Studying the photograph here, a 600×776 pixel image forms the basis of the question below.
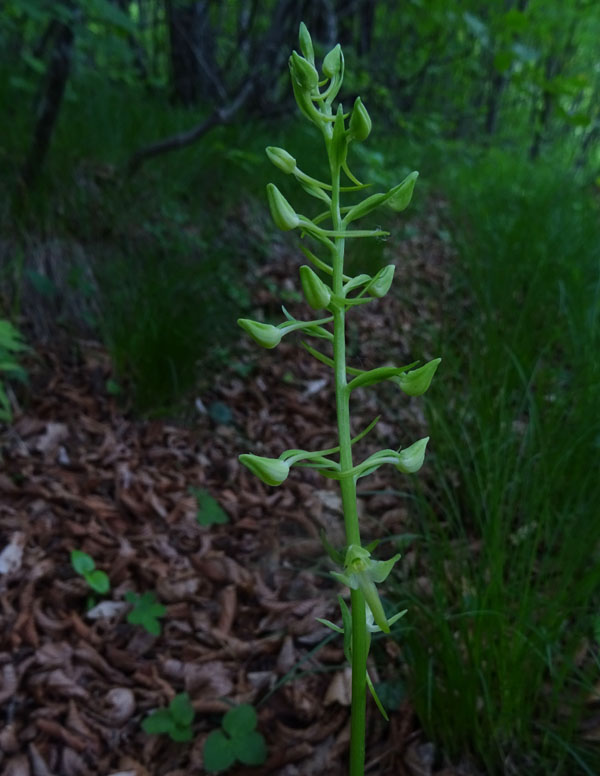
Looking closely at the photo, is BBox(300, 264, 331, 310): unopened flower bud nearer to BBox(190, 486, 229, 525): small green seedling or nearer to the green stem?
the green stem

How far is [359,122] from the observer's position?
106 cm

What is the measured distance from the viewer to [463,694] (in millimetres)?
1501

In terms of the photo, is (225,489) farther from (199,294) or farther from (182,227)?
(182,227)

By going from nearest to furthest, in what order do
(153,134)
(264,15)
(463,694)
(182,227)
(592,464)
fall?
1. (463,694)
2. (592,464)
3. (182,227)
4. (153,134)
5. (264,15)

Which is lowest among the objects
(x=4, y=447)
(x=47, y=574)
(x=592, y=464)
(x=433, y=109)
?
(x=47, y=574)

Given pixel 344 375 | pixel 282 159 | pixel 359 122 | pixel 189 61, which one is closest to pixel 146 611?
pixel 344 375

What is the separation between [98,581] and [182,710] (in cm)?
63

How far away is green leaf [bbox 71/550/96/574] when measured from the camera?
234cm

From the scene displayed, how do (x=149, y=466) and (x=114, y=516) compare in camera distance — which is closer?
(x=114, y=516)

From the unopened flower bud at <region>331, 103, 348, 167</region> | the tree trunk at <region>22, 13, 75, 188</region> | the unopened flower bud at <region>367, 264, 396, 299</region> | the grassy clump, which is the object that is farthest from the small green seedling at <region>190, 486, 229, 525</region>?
the tree trunk at <region>22, 13, 75, 188</region>

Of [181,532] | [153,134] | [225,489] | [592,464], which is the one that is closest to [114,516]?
[181,532]

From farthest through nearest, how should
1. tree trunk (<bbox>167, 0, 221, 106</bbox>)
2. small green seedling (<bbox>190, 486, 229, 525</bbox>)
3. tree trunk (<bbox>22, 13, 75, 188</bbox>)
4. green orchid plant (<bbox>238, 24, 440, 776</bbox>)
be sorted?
tree trunk (<bbox>167, 0, 221, 106</bbox>) < tree trunk (<bbox>22, 13, 75, 188</bbox>) < small green seedling (<bbox>190, 486, 229, 525</bbox>) < green orchid plant (<bbox>238, 24, 440, 776</bbox>)

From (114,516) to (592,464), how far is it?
1900 mm

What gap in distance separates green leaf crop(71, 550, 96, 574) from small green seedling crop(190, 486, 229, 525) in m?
0.50
